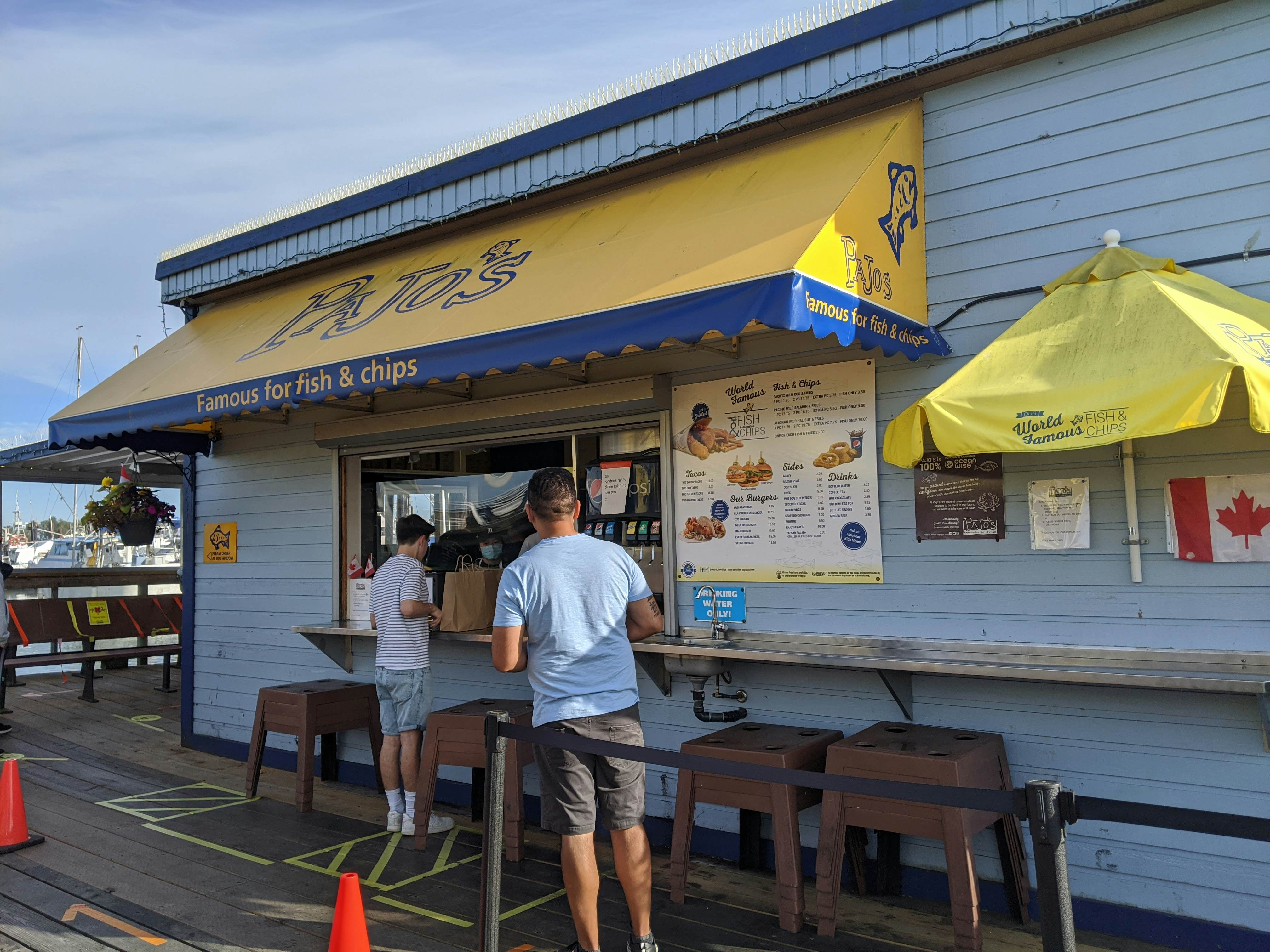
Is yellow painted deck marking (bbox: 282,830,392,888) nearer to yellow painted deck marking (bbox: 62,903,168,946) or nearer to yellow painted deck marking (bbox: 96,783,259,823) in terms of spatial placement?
yellow painted deck marking (bbox: 62,903,168,946)

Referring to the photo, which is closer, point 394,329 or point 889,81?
point 889,81

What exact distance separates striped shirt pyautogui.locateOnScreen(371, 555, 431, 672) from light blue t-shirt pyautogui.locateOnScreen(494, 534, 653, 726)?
6.21 ft

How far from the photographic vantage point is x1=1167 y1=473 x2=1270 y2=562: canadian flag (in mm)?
3412

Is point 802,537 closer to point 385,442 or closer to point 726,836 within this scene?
point 726,836

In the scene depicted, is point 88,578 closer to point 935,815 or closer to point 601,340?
point 601,340

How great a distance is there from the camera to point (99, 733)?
8.21 m

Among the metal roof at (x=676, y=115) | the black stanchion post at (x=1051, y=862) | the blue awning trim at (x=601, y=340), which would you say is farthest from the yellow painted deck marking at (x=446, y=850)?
the metal roof at (x=676, y=115)

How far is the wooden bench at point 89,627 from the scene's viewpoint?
31.8 feet

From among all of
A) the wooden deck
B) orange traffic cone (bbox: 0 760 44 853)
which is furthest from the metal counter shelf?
orange traffic cone (bbox: 0 760 44 853)

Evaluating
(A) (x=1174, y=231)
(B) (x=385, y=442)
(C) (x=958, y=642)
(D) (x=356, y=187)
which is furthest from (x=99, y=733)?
(A) (x=1174, y=231)

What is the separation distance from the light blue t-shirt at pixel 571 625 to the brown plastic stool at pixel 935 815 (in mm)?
993

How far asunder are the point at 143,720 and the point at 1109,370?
901 centimetres

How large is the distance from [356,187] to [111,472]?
273 inches

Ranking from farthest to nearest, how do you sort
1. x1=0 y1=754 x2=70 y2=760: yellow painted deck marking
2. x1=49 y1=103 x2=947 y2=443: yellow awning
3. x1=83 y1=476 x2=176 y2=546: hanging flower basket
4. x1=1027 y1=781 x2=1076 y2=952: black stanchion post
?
x1=83 y1=476 x2=176 y2=546: hanging flower basket < x1=0 y1=754 x2=70 y2=760: yellow painted deck marking < x1=49 y1=103 x2=947 y2=443: yellow awning < x1=1027 y1=781 x2=1076 y2=952: black stanchion post
